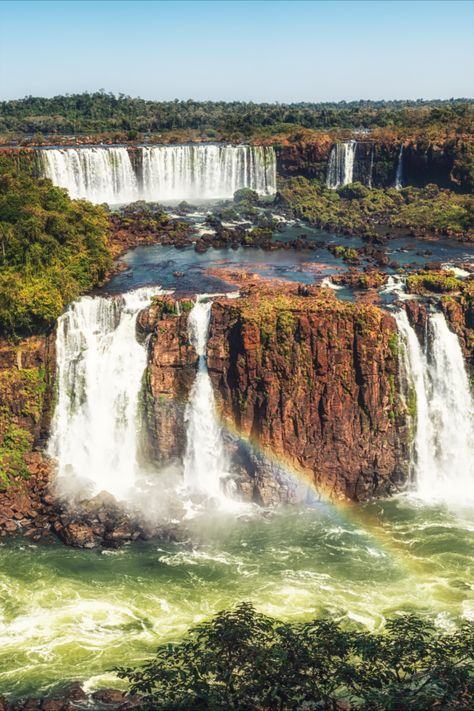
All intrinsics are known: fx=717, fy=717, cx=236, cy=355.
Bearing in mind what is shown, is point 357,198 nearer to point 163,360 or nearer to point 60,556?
point 163,360

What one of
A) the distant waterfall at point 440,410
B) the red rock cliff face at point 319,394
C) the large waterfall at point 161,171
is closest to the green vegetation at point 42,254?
the red rock cliff face at point 319,394

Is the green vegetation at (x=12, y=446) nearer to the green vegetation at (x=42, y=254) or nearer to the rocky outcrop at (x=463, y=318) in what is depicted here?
the green vegetation at (x=42, y=254)

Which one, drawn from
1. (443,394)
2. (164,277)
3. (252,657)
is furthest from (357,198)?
(252,657)

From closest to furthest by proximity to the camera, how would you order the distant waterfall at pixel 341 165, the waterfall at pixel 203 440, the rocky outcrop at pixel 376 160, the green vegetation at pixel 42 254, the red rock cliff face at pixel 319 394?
the red rock cliff face at pixel 319 394, the waterfall at pixel 203 440, the green vegetation at pixel 42 254, the rocky outcrop at pixel 376 160, the distant waterfall at pixel 341 165

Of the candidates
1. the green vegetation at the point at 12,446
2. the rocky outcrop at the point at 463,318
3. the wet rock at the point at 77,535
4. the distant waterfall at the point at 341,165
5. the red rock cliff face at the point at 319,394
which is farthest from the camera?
the distant waterfall at the point at 341,165

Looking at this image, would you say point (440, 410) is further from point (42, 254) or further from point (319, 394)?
point (42, 254)

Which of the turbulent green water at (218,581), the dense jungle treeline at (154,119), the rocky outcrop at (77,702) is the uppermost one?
the dense jungle treeline at (154,119)

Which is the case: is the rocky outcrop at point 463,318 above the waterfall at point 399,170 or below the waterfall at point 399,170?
below
